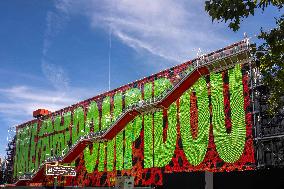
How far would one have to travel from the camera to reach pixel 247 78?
38.1 metres

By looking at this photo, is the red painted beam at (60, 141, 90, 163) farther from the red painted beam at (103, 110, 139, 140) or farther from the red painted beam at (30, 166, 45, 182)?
the red painted beam at (103, 110, 139, 140)

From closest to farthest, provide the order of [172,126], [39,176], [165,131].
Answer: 1. [172,126]
2. [165,131]
3. [39,176]

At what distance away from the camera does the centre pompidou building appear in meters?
37.7

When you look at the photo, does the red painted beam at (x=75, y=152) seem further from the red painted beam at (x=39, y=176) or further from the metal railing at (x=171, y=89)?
the red painted beam at (x=39, y=176)

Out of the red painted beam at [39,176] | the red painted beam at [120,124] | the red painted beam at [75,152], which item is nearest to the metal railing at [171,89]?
the red painted beam at [120,124]

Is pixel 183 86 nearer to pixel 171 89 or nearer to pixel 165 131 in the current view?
pixel 171 89

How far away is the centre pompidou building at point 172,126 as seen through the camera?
37.7 meters

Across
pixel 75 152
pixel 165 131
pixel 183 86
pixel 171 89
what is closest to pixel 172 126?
pixel 165 131

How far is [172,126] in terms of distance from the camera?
45406 millimetres

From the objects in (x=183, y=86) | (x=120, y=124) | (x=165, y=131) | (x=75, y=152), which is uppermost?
(x=183, y=86)

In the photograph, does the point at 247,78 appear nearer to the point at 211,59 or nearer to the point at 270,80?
the point at 211,59

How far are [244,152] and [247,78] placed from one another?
24.8 feet

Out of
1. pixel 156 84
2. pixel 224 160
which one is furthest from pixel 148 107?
pixel 224 160

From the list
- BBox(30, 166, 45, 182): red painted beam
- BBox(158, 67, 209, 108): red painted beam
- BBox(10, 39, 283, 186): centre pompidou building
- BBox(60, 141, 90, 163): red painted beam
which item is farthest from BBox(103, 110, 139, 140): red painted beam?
BBox(30, 166, 45, 182): red painted beam
